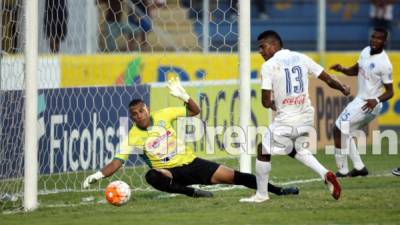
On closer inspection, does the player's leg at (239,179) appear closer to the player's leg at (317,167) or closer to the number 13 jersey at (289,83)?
the player's leg at (317,167)

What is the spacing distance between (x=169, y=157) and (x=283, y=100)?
58.3 inches

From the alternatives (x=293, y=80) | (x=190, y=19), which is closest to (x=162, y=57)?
(x=190, y=19)

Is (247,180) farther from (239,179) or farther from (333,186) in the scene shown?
(333,186)

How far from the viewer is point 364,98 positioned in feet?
48.7

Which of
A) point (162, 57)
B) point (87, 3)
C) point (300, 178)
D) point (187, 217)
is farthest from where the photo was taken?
point (162, 57)

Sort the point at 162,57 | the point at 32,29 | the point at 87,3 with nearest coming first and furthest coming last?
1. the point at 32,29
2. the point at 87,3
3. the point at 162,57

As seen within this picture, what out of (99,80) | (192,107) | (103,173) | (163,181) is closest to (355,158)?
(192,107)

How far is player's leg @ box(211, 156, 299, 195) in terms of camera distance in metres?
11.8

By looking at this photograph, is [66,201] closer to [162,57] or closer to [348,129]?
[348,129]

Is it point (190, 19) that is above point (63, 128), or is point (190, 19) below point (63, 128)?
above

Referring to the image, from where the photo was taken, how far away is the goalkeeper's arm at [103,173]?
11208 mm

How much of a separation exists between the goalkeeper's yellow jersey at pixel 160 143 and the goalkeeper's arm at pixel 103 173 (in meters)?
0.26

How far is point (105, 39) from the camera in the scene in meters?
19.6

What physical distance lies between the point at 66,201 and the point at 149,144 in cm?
125
